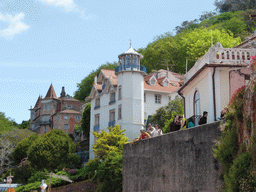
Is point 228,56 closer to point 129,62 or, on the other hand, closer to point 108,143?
point 108,143

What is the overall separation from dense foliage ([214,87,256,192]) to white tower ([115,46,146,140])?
3215 cm

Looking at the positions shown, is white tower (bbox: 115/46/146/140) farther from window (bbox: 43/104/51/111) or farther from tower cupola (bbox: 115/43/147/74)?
window (bbox: 43/104/51/111)

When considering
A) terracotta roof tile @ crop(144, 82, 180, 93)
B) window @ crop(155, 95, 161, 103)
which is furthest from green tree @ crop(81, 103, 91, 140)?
window @ crop(155, 95, 161, 103)

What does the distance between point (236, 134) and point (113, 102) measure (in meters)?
35.9

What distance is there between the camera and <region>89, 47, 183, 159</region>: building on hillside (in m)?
42.1

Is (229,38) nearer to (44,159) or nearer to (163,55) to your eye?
(163,55)

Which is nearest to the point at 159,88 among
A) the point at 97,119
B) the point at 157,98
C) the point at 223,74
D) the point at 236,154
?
the point at 157,98

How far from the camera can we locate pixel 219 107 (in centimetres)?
1795

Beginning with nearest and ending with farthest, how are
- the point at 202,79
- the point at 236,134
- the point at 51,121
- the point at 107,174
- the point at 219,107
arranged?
1. the point at 236,134
2. the point at 219,107
3. the point at 202,79
4. the point at 107,174
5. the point at 51,121

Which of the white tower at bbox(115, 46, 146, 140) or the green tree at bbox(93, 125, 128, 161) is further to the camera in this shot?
the white tower at bbox(115, 46, 146, 140)

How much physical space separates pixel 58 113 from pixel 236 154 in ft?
225

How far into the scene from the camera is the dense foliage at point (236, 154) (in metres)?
7.07

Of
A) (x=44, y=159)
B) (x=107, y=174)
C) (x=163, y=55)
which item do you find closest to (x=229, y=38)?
(x=163, y=55)

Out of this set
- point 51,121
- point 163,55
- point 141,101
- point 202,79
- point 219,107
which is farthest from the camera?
point 51,121
